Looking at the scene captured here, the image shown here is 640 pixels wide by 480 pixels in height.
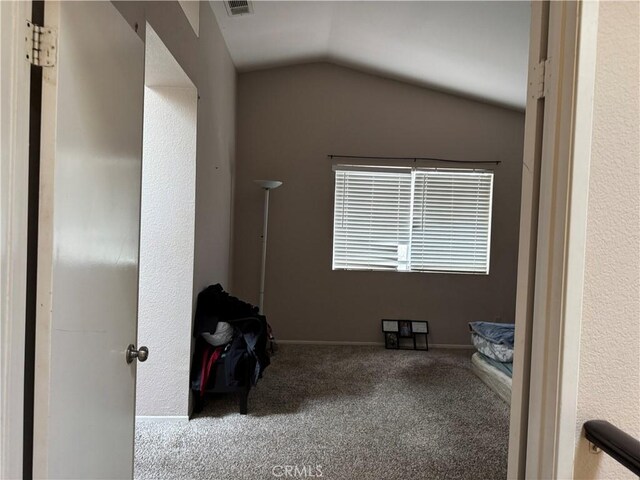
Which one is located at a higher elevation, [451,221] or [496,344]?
[451,221]

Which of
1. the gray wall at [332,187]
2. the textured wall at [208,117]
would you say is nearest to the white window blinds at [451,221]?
the gray wall at [332,187]

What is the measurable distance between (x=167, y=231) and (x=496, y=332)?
2794mm

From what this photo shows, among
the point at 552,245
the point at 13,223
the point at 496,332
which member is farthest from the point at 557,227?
the point at 496,332

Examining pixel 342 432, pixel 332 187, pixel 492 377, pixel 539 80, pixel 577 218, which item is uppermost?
pixel 332 187

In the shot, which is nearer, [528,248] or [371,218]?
[528,248]

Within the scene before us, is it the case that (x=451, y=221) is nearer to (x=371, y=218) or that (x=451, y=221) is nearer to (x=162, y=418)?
(x=371, y=218)

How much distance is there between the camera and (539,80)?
913mm

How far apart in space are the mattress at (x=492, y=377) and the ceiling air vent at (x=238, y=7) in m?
3.30

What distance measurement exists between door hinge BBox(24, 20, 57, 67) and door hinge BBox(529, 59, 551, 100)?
1087mm

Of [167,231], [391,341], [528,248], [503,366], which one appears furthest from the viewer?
[391,341]

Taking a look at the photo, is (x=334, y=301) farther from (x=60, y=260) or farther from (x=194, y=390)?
(x=60, y=260)

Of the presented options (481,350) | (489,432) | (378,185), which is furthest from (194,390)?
(378,185)

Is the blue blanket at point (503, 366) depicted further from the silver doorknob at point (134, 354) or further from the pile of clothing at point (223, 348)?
the silver doorknob at point (134, 354)

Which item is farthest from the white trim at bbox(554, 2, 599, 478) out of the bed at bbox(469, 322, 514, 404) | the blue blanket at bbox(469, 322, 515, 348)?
the blue blanket at bbox(469, 322, 515, 348)
